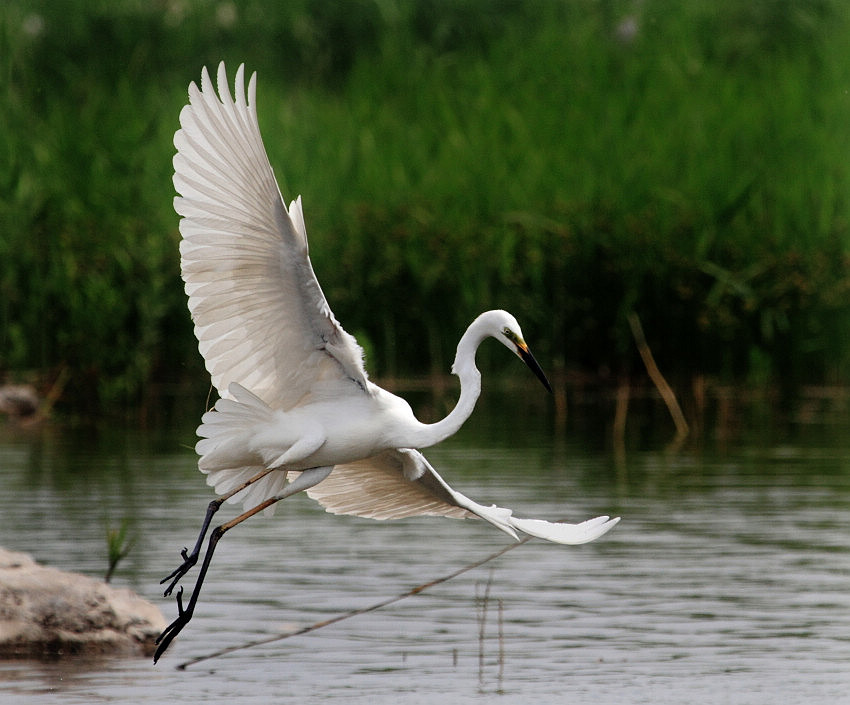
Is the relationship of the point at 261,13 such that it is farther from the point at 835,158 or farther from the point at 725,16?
the point at 835,158

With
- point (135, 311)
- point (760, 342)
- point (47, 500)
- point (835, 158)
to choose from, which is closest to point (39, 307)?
point (135, 311)

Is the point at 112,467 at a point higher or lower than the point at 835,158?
lower

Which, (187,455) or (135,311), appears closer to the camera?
(187,455)

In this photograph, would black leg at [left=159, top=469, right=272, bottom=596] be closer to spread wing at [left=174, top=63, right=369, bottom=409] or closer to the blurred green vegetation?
spread wing at [left=174, top=63, right=369, bottom=409]

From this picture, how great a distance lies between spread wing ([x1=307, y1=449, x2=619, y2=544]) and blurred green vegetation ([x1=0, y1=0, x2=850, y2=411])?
21.1 feet

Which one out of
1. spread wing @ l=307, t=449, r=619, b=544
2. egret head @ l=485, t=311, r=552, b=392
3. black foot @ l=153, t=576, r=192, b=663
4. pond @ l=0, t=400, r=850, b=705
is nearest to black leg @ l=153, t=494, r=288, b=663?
black foot @ l=153, t=576, r=192, b=663

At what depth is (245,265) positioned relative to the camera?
702 centimetres

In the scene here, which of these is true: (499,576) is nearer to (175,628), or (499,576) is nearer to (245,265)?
(175,628)

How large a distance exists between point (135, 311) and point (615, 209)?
3.79m

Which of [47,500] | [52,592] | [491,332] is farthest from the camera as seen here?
[47,500]

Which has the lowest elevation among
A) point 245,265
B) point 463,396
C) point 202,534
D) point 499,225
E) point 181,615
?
point 181,615

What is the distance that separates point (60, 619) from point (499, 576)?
2543mm

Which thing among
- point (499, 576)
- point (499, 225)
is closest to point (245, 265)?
point (499, 576)

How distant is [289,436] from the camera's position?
7309mm
